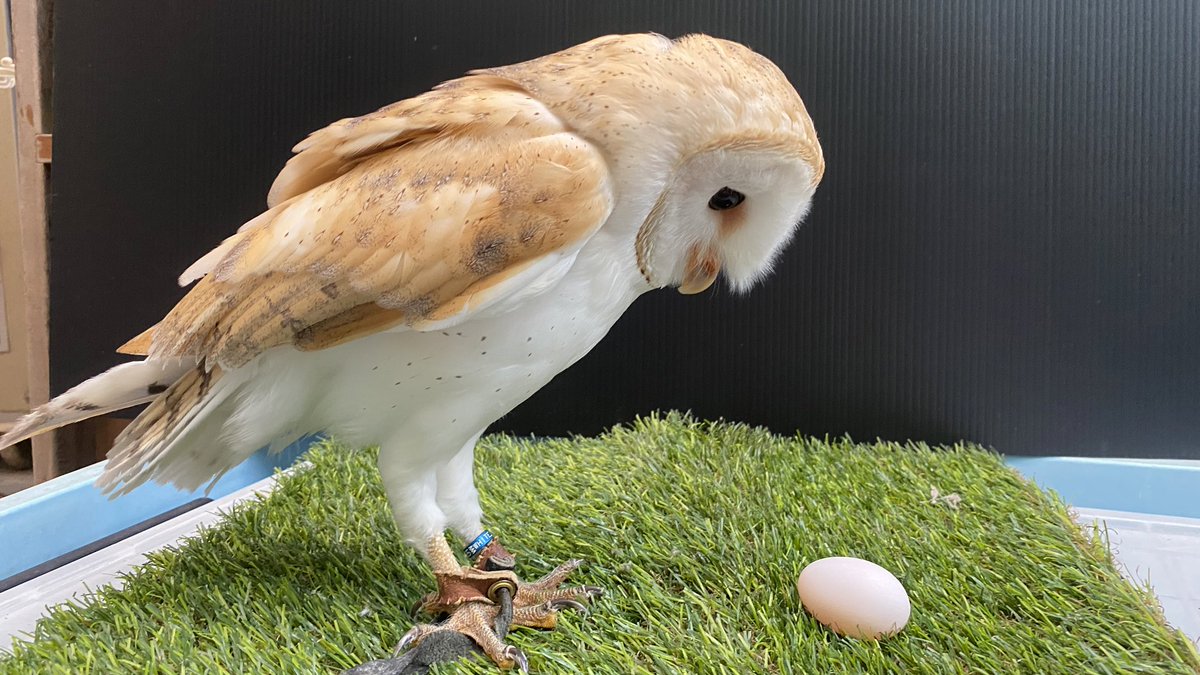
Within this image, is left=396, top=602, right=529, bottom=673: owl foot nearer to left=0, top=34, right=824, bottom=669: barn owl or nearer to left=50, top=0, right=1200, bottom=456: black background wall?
left=0, top=34, right=824, bottom=669: barn owl

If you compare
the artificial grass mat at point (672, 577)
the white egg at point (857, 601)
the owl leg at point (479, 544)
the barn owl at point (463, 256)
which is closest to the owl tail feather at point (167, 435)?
the barn owl at point (463, 256)

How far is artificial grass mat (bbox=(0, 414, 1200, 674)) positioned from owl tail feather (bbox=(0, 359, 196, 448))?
0.87ft

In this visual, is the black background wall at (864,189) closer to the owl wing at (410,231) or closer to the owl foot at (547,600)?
the owl foot at (547,600)

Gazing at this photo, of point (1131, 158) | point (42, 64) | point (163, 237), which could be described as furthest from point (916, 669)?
point (42, 64)

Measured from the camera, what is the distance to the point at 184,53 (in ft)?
5.32

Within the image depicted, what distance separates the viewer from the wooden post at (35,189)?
5.38 feet

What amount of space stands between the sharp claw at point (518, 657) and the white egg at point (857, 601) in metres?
0.35

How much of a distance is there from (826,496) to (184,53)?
68.9 inches

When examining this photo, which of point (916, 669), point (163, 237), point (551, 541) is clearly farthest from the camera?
point (163, 237)

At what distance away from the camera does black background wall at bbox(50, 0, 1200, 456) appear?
1.46 metres

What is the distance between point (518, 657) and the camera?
782 mm

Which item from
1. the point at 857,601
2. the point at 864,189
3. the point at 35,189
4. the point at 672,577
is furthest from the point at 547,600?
the point at 35,189

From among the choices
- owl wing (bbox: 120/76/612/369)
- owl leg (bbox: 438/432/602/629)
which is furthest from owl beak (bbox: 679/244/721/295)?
owl leg (bbox: 438/432/602/629)

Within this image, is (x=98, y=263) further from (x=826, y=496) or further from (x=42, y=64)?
(x=826, y=496)
